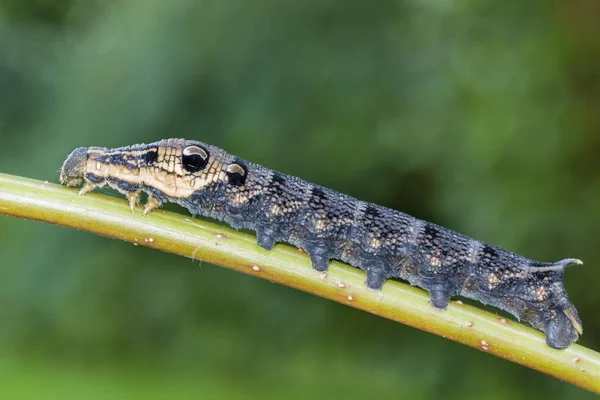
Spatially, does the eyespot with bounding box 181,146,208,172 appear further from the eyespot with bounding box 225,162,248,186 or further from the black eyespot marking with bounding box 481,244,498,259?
the black eyespot marking with bounding box 481,244,498,259

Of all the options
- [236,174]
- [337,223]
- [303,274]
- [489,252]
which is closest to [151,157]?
[236,174]

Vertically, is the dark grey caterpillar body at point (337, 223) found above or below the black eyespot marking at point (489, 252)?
below

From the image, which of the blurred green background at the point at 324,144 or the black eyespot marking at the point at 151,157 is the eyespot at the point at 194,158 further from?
the blurred green background at the point at 324,144

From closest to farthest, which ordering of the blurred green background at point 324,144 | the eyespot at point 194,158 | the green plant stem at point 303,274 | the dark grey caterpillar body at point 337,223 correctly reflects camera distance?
the green plant stem at point 303,274 → the dark grey caterpillar body at point 337,223 → the eyespot at point 194,158 → the blurred green background at point 324,144

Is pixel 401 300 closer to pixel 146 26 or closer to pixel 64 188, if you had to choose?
pixel 64 188

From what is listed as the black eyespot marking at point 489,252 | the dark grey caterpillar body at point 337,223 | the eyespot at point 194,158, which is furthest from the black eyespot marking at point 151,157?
the black eyespot marking at point 489,252

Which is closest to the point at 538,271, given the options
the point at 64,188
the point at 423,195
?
the point at 64,188

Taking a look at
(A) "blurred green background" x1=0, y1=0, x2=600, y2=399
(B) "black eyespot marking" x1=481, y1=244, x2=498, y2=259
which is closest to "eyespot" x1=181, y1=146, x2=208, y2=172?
(B) "black eyespot marking" x1=481, y1=244, x2=498, y2=259
